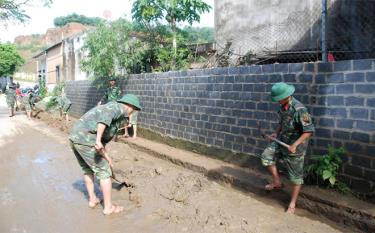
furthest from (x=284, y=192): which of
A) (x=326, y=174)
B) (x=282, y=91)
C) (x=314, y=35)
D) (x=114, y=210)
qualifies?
(x=314, y=35)

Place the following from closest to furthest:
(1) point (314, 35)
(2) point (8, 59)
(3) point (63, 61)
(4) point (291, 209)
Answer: (4) point (291, 209) → (1) point (314, 35) → (3) point (63, 61) → (2) point (8, 59)

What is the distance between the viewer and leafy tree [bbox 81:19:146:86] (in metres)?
11.7

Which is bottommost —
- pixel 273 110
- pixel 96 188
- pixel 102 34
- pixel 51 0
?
pixel 96 188

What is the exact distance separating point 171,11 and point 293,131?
25.3 feet

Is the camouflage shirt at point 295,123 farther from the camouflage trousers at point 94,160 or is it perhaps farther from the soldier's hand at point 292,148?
the camouflage trousers at point 94,160

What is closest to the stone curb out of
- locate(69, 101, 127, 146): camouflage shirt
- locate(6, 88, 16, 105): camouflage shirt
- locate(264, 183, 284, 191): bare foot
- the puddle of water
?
locate(264, 183, 284, 191): bare foot

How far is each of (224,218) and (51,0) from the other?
18.4m

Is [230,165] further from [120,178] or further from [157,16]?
[157,16]

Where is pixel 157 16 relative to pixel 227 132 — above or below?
above

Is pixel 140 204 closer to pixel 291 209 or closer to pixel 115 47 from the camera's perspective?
pixel 291 209

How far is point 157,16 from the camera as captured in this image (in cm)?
Result: 1174

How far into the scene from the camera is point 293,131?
4.76 m

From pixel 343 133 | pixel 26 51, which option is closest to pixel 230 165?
pixel 343 133

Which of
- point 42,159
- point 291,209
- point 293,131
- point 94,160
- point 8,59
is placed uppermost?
point 8,59
